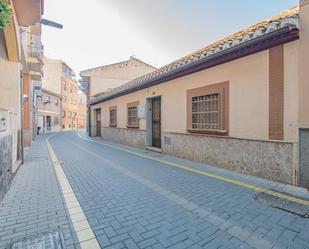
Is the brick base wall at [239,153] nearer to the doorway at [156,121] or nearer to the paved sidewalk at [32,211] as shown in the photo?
the doorway at [156,121]

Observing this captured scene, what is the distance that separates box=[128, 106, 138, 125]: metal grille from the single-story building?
2.59m

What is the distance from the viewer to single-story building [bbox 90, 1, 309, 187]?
411cm

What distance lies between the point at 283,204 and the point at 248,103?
2.64 meters

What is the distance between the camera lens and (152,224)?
2.70 meters

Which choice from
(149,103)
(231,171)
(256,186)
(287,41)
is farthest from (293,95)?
(149,103)

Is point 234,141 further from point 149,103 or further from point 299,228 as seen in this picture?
point 149,103

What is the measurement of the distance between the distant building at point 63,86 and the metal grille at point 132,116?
22253mm

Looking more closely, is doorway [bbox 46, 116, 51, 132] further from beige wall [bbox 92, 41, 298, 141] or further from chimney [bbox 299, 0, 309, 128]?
chimney [bbox 299, 0, 309, 128]

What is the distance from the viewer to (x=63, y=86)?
32094 millimetres

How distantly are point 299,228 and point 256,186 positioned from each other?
1656 millimetres

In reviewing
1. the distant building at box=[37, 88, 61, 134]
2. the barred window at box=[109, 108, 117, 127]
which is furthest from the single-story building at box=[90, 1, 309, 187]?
the distant building at box=[37, 88, 61, 134]

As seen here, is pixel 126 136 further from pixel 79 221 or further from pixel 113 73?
pixel 113 73

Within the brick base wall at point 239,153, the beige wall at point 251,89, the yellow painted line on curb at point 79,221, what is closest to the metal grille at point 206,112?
the brick base wall at point 239,153

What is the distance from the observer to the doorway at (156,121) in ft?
29.7
